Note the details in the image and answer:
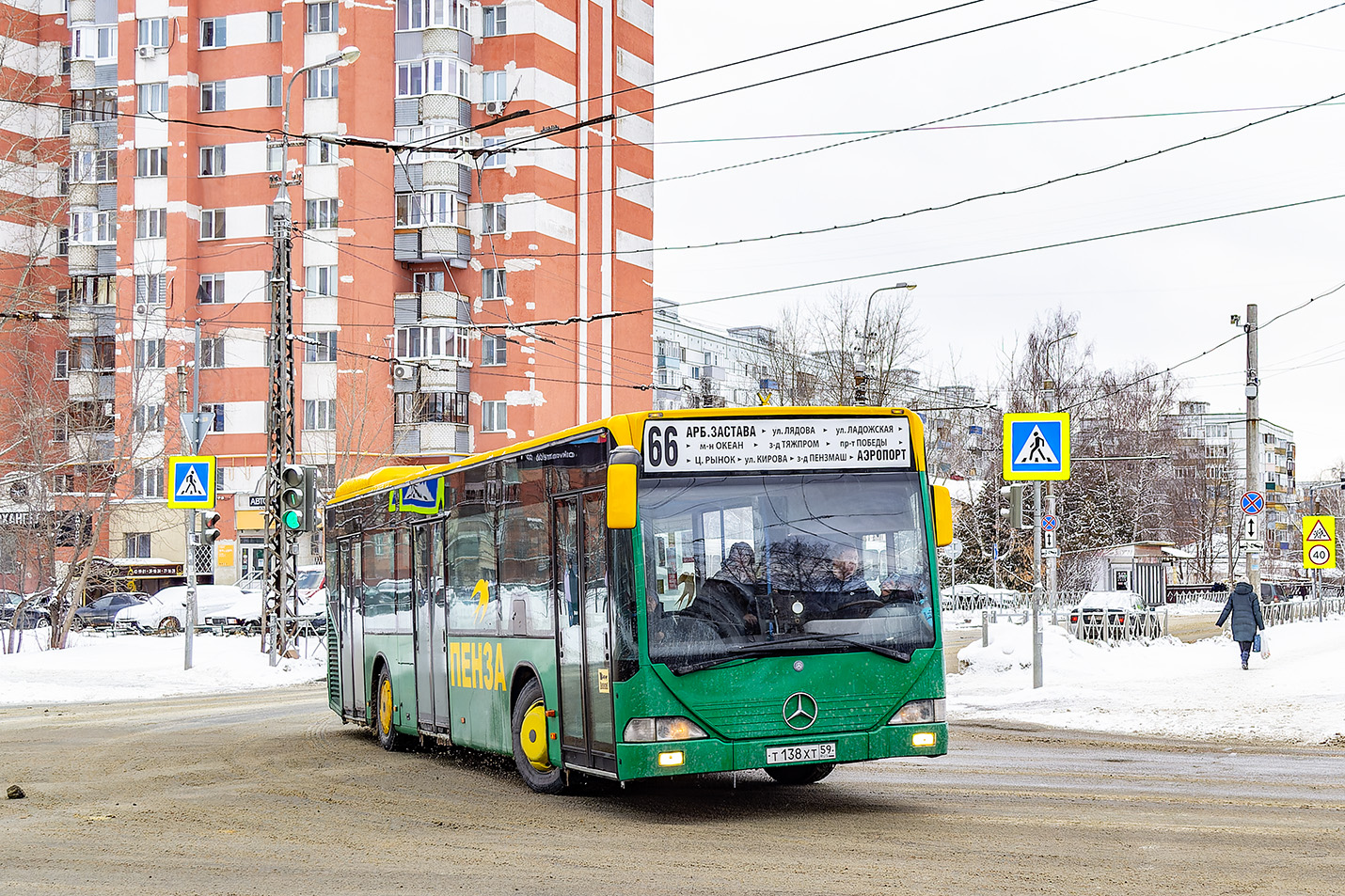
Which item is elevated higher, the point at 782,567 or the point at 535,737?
the point at 782,567

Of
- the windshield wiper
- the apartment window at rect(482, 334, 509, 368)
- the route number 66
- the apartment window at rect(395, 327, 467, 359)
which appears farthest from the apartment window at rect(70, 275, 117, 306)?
the windshield wiper

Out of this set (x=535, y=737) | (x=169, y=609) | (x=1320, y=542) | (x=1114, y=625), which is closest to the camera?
(x=535, y=737)

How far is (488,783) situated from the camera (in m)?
13.3

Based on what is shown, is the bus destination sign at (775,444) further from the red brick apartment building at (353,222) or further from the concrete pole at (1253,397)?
the red brick apartment building at (353,222)

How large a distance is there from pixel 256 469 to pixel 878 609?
54723mm

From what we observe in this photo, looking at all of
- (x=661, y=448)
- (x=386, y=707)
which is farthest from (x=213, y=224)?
(x=661, y=448)

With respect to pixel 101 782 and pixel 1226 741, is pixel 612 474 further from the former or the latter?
pixel 1226 741

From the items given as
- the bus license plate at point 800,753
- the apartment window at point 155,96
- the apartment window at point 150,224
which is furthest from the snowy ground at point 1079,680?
the apartment window at point 155,96

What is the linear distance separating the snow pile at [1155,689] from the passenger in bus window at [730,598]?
857cm

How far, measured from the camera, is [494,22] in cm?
6334

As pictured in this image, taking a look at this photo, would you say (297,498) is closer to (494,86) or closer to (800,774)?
(800,774)

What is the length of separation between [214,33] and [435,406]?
17.2 meters

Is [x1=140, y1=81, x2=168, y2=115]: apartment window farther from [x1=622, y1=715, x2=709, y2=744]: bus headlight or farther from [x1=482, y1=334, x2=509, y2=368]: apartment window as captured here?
[x1=622, y1=715, x2=709, y2=744]: bus headlight

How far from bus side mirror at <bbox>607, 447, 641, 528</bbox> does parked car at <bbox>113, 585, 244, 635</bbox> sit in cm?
3899
